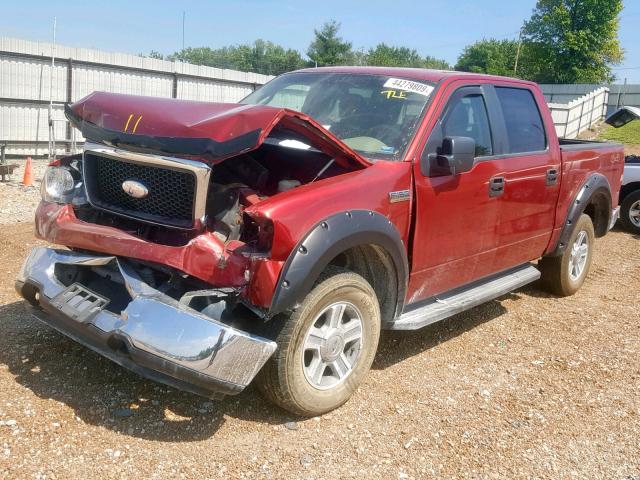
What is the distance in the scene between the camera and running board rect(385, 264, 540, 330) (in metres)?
3.98

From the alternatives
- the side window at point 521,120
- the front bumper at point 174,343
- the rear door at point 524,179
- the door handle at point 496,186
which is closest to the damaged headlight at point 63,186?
the front bumper at point 174,343

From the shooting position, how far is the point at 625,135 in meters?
26.3

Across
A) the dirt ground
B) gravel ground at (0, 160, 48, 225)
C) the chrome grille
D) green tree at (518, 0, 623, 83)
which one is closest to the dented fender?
the chrome grille

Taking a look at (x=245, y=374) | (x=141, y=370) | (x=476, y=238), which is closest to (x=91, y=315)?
(x=141, y=370)

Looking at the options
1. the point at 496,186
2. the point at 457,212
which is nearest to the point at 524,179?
the point at 496,186

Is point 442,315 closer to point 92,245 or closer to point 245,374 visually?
point 245,374

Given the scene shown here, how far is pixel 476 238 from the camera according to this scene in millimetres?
4477

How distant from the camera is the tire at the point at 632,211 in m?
10.1

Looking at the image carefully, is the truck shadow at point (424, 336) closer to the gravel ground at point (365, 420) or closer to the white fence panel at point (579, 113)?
the gravel ground at point (365, 420)

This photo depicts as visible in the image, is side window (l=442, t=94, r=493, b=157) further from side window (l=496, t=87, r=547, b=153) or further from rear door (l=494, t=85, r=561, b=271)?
side window (l=496, t=87, r=547, b=153)

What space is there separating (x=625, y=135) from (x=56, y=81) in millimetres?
22325

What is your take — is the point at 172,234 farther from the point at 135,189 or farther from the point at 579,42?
the point at 579,42

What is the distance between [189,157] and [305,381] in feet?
4.33

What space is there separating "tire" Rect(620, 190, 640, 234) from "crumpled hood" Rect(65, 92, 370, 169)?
802 cm
